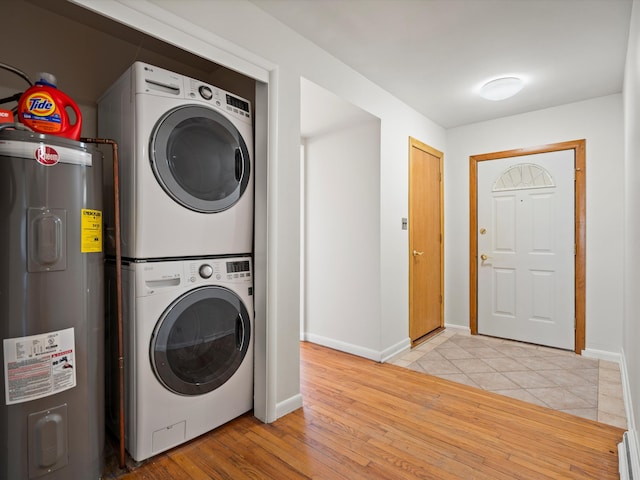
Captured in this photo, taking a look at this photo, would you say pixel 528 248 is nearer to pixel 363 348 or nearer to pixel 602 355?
pixel 602 355

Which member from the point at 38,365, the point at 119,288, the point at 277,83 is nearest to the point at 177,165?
the point at 119,288

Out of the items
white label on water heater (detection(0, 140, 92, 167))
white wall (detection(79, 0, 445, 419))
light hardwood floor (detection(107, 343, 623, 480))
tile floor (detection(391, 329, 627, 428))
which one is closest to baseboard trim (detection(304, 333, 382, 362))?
tile floor (detection(391, 329, 627, 428))

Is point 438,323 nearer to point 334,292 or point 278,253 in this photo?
point 334,292

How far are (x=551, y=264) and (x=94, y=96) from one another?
4.12 metres

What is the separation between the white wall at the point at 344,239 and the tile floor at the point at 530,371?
56 centimetres

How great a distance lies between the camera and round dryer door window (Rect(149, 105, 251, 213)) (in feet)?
5.59

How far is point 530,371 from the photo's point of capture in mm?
2887

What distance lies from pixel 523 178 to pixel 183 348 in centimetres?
362

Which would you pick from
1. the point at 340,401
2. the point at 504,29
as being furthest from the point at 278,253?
the point at 504,29

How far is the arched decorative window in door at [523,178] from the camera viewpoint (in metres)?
3.55

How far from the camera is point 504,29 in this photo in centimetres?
220

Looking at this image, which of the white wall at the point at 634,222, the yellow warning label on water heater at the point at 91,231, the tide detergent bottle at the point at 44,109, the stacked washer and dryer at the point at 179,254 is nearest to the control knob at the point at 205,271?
the stacked washer and dryer at the point at 179,254

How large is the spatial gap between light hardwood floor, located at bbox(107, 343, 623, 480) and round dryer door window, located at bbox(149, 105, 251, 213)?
1.25 metres

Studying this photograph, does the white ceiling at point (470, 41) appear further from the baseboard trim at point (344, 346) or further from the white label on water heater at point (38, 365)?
the baseboard trim at point (344, 346)
